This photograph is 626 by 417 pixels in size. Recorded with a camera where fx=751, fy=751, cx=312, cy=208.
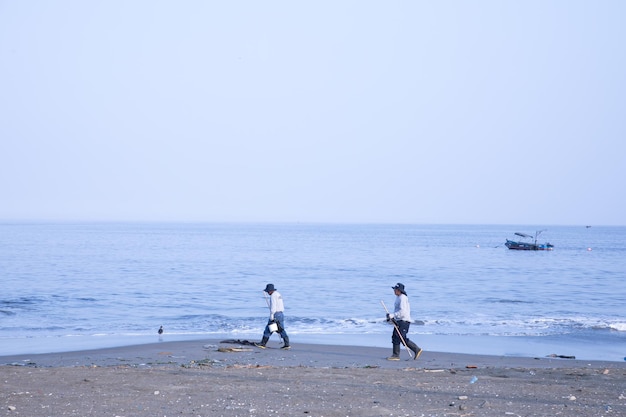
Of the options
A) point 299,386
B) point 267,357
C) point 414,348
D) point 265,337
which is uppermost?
point 299,386

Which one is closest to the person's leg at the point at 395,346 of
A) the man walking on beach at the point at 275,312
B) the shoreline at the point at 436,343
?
the shoreline at the point at 436,343

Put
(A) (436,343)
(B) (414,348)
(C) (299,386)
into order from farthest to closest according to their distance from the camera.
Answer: (A) (436,343) < (B) (414,348) < (C) (299,386)

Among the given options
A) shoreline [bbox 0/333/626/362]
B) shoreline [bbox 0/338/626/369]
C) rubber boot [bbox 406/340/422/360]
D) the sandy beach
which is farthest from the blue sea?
the sandy beach

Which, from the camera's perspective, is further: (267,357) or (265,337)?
(265,337)

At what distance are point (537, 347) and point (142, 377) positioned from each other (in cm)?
1188

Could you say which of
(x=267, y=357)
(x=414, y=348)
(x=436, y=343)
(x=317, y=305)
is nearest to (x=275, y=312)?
(x=267, y=357)

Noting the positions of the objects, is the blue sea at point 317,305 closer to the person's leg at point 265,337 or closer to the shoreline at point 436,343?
the shoreline at point 436,343

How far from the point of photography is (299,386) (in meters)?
11.8

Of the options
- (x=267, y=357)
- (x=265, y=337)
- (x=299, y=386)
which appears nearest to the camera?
(x=299, y=386)

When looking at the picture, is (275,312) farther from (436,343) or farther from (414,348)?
(436,343)

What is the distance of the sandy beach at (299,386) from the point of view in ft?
32.3

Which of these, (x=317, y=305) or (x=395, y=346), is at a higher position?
(x=395, y=346)

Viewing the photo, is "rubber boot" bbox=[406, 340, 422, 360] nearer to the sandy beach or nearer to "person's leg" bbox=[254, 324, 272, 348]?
the sandy beach

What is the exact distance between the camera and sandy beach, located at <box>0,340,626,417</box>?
9844mm
